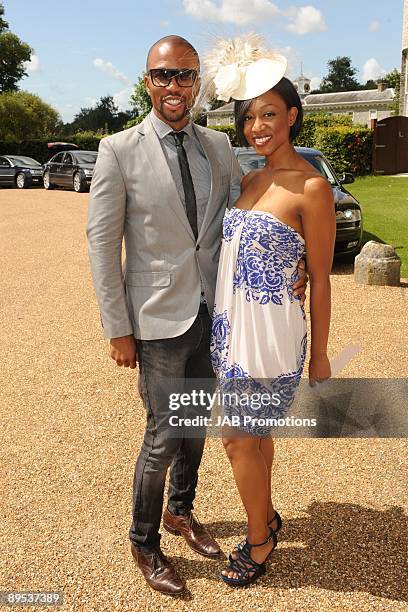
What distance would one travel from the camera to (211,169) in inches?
104

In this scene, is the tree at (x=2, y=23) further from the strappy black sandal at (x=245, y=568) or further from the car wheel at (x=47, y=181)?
the strappy black sandal at (x=245, y=568)

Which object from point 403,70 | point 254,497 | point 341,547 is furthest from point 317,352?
point 403,70

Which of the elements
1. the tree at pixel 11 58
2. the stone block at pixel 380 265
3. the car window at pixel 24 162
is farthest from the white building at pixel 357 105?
the stone block at pixel 380 265

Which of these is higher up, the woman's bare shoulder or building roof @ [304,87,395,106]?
building roof @ [304,87,395,106]

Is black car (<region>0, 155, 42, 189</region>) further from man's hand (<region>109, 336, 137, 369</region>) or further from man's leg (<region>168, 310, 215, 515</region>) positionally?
man's hand (<region>109, 336, 137, 369</region>)

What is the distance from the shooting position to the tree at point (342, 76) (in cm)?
10975

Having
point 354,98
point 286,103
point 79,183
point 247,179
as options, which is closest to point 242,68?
point 286,103

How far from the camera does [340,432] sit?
4.28 m

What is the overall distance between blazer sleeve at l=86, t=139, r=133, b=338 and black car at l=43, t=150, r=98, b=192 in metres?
18.2

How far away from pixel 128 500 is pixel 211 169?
1867mm

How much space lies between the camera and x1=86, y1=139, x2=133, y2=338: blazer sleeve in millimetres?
2455

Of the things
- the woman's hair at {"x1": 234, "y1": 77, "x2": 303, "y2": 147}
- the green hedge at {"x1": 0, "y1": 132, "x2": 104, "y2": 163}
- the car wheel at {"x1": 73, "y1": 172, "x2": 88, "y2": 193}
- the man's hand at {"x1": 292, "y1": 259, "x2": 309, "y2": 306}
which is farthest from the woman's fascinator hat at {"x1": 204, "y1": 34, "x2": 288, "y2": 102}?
the green hedge at {"x1": 0, "y1": 132, "x2": 104, "y2": 163}

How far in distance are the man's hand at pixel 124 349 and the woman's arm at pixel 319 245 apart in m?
0.75

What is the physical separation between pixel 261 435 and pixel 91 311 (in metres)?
5.17
